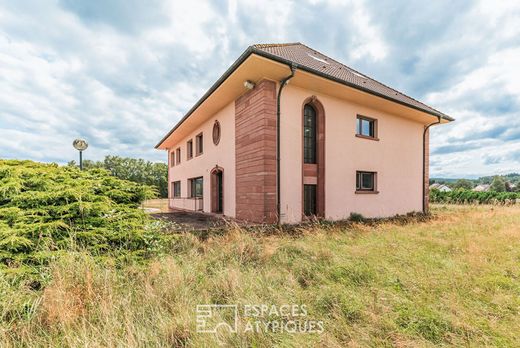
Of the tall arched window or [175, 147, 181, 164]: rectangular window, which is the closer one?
the tall arched window

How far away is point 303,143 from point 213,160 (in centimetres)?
515

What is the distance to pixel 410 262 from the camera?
4.19 m

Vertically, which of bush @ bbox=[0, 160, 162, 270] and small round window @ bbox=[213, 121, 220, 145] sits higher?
small round window @ bbox=[213, 121, 220, 145]

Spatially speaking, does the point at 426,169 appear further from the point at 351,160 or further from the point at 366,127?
the point at 351,160

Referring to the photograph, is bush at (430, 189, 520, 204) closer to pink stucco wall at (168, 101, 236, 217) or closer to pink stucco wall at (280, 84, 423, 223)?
pink stucco wall at (280, 84, 423, 223)

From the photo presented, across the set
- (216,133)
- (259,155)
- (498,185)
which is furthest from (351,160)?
(498,185)

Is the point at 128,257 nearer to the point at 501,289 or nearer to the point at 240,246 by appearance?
the point at 240,246

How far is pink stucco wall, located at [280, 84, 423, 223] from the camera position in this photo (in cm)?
867

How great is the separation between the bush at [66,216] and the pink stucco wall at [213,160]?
6316 millimetres

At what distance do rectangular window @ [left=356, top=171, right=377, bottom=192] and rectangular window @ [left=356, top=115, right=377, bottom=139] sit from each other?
1.74 m

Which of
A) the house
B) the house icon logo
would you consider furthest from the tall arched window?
the house icon logo

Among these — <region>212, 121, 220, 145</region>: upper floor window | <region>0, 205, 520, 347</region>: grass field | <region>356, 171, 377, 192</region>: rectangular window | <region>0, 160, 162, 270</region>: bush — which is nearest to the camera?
<region>0, 205, 520, 347</region>: grass field
